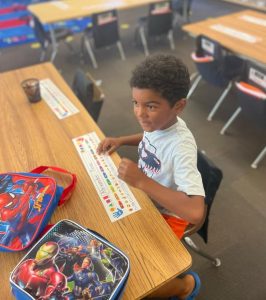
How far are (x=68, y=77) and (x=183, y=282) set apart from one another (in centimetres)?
319

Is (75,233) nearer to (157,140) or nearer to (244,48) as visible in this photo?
(157,140)

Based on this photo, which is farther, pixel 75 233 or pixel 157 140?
pixel 157 140

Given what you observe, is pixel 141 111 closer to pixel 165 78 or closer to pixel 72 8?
pixel 165 78

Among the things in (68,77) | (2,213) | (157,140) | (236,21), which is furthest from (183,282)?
(68,77)

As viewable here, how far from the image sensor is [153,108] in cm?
93

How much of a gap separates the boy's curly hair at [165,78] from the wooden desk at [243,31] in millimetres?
1562

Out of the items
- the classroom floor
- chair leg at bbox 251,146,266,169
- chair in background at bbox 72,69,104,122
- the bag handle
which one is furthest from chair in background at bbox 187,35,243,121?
the bag handle

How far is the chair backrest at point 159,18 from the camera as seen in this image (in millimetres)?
3797

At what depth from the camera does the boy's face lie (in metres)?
0.91

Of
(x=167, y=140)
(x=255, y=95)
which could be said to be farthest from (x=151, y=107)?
(x=255, y=95)

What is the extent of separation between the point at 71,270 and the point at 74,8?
3739mm

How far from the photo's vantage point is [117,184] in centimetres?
110

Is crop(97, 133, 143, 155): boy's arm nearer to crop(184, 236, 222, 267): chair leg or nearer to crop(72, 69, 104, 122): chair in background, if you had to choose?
crop(72, 69, 104, 122): chair in background

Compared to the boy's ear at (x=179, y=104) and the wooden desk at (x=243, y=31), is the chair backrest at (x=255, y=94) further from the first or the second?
the boy's ear at (x=179, y=104)
